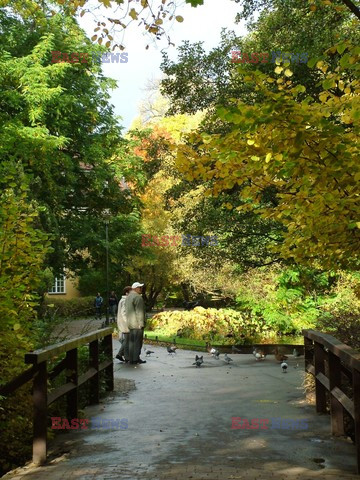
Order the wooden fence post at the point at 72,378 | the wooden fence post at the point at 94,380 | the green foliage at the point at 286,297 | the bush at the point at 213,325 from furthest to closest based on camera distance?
the bush at the point at 213,325 → the green foliage at the point at 286,297 → the wooden fence post at the point at 94,380 → the wooden fence post at the point at 72,378

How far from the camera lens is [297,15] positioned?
1459 centimetres

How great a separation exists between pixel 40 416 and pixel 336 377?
9.57 feet

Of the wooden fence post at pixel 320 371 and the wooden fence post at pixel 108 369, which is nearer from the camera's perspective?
the wooden fence post at pixel 320 371

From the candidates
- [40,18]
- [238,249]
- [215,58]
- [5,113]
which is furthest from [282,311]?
[40,18]

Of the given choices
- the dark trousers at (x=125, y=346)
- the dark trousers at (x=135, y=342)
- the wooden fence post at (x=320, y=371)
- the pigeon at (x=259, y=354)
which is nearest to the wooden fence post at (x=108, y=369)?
the wooden fence post at (x=320, y=371)

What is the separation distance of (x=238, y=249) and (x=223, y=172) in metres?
11.7

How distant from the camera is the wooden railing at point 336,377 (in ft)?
17.6

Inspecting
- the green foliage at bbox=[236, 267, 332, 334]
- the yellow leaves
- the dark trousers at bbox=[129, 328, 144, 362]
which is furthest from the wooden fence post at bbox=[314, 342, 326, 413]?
the green foliage at bbox=[236, 267, 332, 334]

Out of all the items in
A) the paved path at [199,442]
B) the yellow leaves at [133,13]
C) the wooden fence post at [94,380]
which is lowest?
the paved path at [199,442]

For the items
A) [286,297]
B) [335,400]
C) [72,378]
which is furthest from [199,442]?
[286,297]

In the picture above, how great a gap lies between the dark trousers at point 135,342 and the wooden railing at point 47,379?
5328 mm

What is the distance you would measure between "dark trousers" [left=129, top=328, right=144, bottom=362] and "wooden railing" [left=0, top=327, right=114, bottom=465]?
5328mm

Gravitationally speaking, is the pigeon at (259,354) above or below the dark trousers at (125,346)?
below

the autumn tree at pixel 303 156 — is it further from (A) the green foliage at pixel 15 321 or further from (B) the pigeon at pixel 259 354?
(B) the pigeon at pixel 259 354
